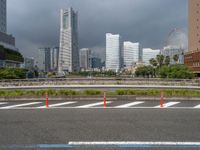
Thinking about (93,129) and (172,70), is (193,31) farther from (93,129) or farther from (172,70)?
(93,129)

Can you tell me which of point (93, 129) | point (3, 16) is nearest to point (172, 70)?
point (93, 129)

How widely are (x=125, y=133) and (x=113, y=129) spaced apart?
0.74 metres

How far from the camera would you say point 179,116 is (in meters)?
12.4

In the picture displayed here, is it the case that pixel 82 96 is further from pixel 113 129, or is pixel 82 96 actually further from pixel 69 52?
pixel 69 52

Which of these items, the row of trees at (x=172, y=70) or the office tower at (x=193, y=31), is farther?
the office tower at (x=193, y=31)

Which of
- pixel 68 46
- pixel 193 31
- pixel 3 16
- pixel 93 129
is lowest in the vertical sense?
pixel 93 129

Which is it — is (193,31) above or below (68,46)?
below

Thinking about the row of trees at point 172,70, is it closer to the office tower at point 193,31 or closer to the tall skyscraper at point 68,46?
the office tower at point 193,31

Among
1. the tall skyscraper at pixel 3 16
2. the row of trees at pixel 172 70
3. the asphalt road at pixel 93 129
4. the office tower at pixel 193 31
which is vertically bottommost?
the asphalt road at pixel 93 129

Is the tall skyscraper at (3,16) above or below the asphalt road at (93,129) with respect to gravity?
above

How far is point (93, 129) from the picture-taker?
9523mm

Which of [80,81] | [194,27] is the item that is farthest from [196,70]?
[80,81]

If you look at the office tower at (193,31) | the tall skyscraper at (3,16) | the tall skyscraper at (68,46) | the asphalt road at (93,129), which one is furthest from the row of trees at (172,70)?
the tall skyscraper at (3,16)

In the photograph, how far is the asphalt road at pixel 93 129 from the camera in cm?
781
